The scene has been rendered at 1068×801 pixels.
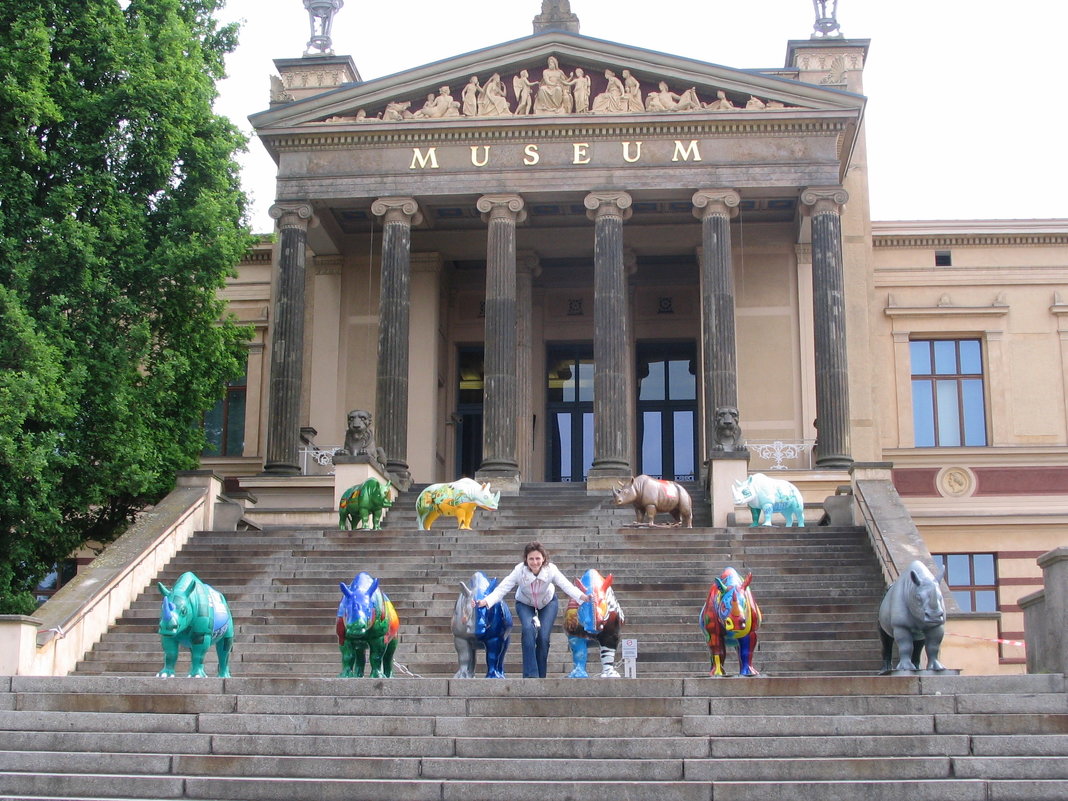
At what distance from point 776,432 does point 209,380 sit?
42.6 feet

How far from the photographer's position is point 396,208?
29562 mm

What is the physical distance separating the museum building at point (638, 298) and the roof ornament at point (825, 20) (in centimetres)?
85

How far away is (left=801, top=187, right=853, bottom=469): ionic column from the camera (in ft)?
90.1

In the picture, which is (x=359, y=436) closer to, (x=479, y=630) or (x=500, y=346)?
(x=500, y=346)

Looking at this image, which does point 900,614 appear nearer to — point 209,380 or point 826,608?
point 826,608

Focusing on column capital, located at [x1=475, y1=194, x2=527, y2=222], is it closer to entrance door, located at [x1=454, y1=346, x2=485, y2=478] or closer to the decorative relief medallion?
entrance door, located at [x1=454, y1=346, x2=485, y2=478]

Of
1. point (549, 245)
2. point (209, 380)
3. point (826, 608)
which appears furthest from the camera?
point (549, 245)

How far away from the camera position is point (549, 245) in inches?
1307

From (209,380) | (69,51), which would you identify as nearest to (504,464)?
(209,380)

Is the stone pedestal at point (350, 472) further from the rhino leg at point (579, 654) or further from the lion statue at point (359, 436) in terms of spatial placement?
the rhino leg at point (579, 654)

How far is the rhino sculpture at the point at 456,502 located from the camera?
73.6 ft

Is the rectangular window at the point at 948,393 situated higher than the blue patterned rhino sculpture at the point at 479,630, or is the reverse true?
the rectangular window at the point at 948,393

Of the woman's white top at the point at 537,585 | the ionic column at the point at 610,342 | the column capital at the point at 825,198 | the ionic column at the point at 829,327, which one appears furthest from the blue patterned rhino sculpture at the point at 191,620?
the column capital at the point at 825,198

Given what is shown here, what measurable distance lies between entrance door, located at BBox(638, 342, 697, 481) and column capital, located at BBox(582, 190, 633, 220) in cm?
595
